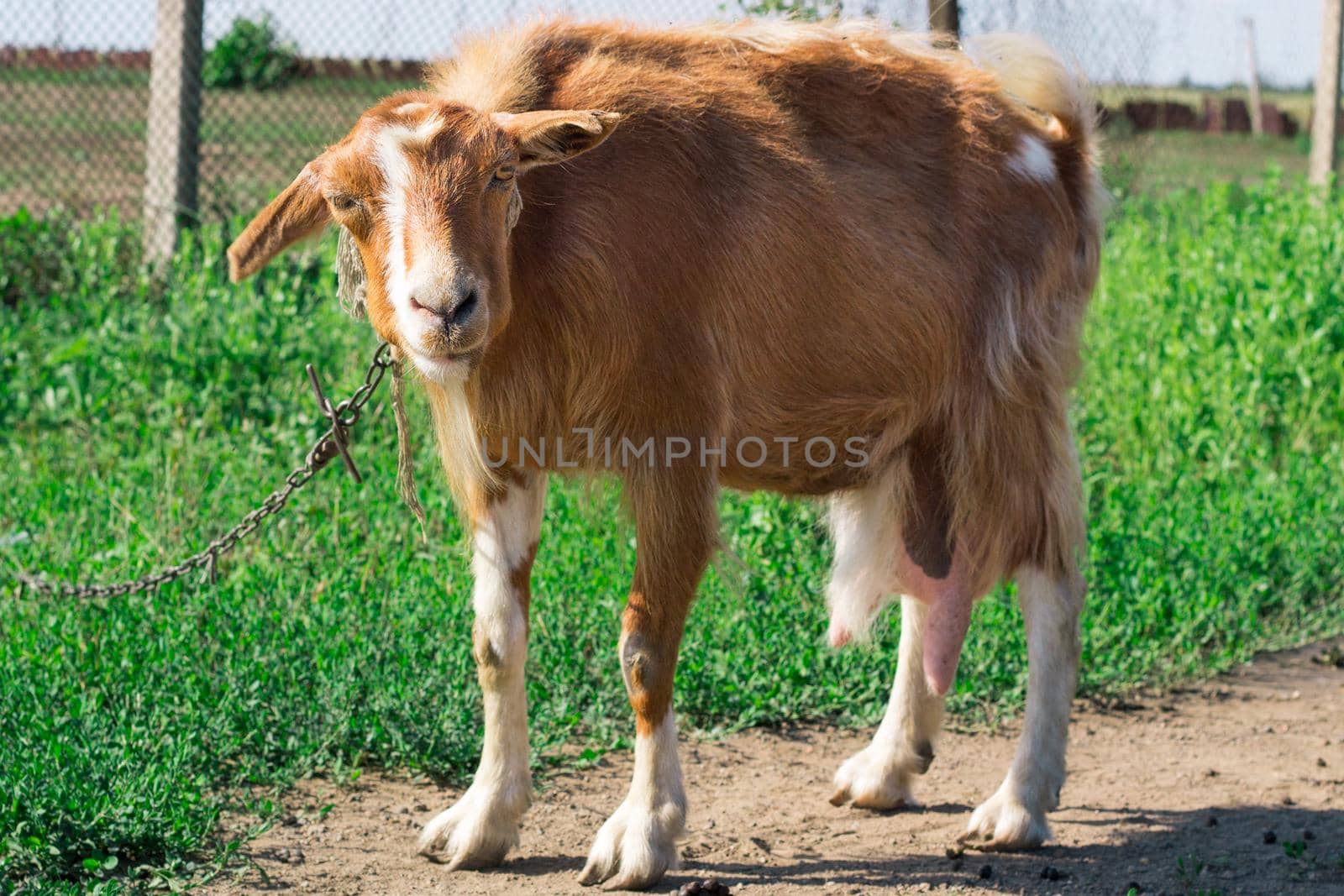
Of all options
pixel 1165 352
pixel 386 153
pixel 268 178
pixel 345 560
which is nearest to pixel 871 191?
pixel 386 153

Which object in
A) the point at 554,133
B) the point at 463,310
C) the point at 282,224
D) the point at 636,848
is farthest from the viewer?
the point at 636,848

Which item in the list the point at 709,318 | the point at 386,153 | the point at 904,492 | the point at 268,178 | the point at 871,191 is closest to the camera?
the point at 386,153

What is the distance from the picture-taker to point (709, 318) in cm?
363

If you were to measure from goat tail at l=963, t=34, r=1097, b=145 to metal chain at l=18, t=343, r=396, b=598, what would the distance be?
6.76 feet

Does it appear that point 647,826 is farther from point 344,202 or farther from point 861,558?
point 344,202

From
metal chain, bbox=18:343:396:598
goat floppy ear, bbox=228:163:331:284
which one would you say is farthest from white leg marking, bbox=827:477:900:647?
goat floppy ear, bbox=228:163:331:284

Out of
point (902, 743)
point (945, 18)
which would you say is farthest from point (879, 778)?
point (945, 18)

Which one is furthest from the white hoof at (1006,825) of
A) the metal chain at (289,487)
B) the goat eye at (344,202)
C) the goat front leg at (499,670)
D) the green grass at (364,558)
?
the goat eye at (344,202)

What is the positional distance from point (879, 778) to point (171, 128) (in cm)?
526

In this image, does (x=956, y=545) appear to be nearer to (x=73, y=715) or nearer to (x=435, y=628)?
(x=435, y=628)

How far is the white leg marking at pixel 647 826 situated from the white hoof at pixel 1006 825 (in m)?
0.91

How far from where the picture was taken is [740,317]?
369 cm

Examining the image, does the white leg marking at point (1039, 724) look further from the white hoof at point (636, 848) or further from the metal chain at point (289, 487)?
the metal chain at point (289, 487)

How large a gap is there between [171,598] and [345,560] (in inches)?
28.7
